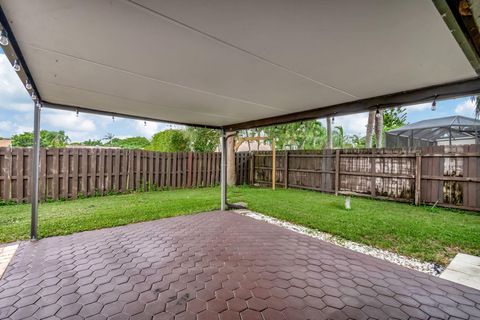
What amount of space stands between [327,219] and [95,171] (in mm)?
6860

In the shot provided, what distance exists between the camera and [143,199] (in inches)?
269

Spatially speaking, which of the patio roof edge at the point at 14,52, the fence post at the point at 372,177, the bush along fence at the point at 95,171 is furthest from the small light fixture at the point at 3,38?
the fence post at the point at 372,177

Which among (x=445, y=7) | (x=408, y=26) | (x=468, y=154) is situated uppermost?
(x=408, y=26)

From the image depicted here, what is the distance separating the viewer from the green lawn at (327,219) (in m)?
3.53

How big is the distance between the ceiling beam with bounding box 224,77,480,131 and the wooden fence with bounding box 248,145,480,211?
449cm

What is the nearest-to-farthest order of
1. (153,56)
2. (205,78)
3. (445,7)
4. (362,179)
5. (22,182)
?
(445,7), (153,56), (205,78), (22,182), (362,179)

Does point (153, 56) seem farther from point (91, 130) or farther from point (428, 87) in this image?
point (91, 130)

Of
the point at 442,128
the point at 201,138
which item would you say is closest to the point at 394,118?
the point at 442,128

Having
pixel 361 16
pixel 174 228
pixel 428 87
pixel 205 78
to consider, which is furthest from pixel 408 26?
pixel 174 228

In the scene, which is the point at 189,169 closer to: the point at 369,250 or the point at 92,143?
the point at 369,250

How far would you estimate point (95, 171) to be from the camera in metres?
7.18

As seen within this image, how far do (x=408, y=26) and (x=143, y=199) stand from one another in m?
6.99

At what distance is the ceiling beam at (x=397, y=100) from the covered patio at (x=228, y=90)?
0.05ft

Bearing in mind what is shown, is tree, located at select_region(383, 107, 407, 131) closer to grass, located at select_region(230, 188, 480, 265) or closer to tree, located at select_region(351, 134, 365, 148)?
tree, located at select_region(351, 134, 365, 148)
